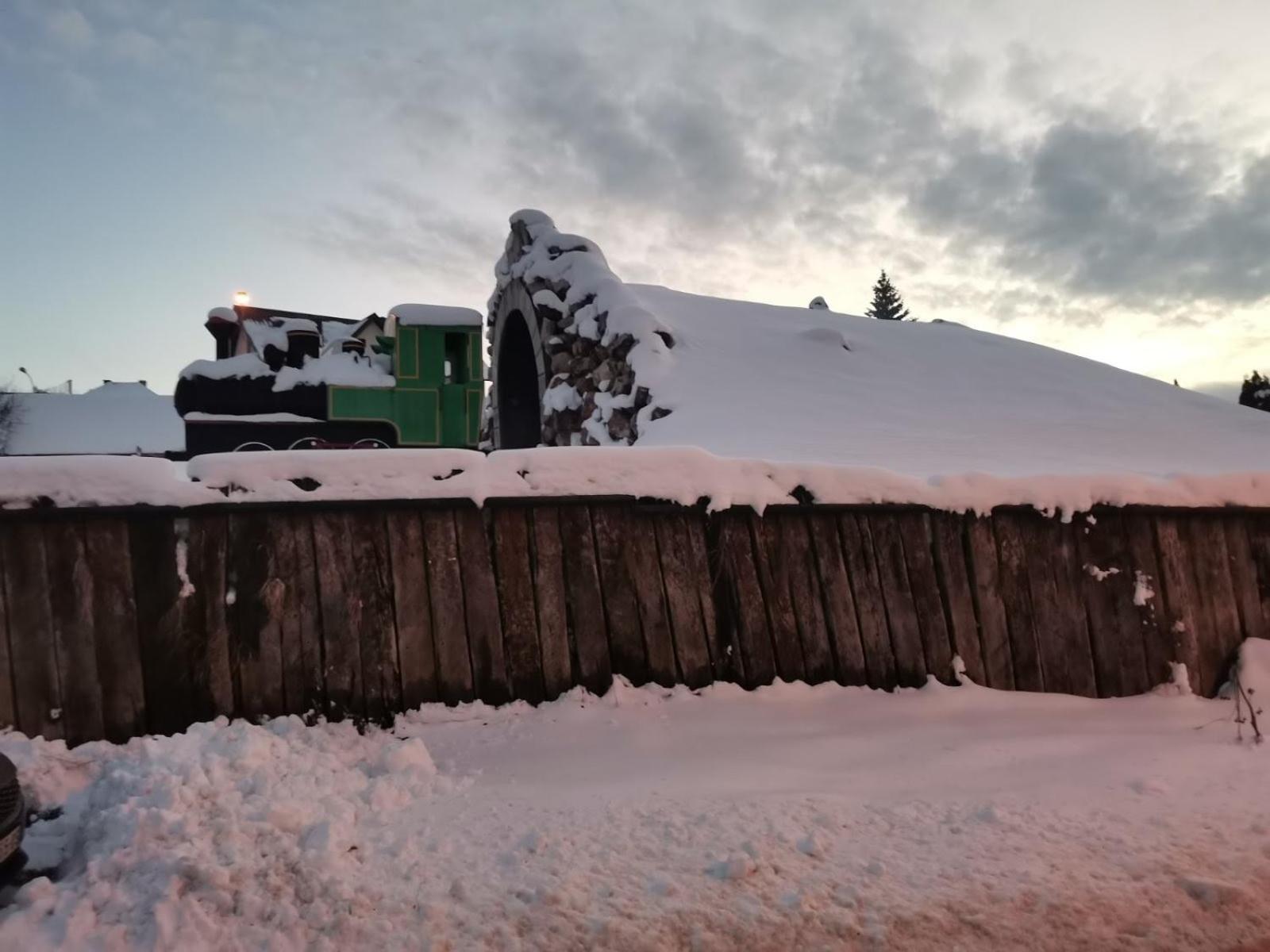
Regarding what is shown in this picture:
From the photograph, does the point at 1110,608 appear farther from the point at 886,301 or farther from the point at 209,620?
the point at 886,301

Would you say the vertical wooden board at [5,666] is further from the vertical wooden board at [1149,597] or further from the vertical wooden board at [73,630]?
the vertical wooden board at [1149,597]

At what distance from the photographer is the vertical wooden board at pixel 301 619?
3.45 metres

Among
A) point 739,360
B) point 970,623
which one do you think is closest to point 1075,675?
point 970,623

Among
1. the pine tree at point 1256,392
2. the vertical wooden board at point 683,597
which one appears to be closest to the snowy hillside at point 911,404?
the vertical wooden board at point 683,597

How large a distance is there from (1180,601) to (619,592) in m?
3.37

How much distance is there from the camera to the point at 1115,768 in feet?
11.6

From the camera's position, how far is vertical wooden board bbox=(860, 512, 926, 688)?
4250 mm

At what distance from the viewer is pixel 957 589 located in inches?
172

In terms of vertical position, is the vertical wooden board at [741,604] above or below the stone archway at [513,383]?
below

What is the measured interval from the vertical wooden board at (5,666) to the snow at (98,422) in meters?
38.9

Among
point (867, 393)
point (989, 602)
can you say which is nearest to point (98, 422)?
point (867, 393)

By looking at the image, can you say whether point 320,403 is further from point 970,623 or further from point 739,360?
point 970,623

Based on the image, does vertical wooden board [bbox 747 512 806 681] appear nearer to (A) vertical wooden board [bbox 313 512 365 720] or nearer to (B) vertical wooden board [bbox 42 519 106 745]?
(A) vertical wooden board [bbox 313 512 365 720]

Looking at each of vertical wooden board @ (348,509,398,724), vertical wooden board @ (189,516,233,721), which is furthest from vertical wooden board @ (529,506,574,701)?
vertical wooden board @ (189,516,233,721)
